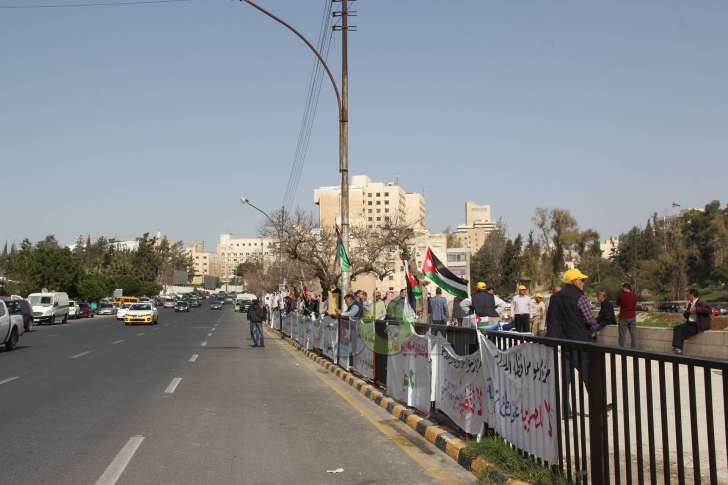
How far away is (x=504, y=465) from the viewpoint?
6582 millimetres

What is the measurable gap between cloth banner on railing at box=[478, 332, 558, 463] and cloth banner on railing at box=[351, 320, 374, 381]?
6357 mm

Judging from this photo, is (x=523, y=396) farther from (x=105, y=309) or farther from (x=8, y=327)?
(x=105, y=309)

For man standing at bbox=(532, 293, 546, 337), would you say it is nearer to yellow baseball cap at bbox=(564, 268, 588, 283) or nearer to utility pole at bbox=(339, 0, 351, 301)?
utility pole at bbox=(339, 0, 351, 301)

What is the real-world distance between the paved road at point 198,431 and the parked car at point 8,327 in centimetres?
713

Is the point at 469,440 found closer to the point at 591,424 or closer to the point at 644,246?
the point at 591,424

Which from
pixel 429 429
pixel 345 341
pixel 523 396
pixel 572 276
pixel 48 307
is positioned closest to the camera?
pixel 523 396

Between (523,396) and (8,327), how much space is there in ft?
69.7

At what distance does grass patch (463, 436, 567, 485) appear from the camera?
19.4 ft

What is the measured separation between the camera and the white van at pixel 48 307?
5088cm

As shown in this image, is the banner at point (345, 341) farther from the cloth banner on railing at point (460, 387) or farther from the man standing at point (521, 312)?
the cloth banner on railing at point (460, 387)

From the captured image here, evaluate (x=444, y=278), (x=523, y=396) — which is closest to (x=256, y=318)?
(x=444, y=278)

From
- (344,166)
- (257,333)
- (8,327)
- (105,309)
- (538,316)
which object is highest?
(344,166)

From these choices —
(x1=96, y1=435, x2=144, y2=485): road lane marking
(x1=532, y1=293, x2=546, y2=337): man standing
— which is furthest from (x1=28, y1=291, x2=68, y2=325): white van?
(x1=96, y1=435, x2=144, y2=485): road lane marking

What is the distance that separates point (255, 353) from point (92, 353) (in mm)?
4853
